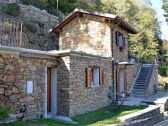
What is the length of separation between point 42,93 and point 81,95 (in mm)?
2540

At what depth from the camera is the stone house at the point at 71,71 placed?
11.1 metres

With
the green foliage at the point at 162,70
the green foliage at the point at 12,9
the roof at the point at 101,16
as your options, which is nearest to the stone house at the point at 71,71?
the roof at the point at 101,16

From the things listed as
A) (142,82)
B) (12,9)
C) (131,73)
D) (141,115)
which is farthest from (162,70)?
(141,115)

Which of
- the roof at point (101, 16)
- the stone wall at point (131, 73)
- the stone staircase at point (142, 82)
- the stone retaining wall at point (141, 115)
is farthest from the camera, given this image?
the stone wall at point (131, 73)

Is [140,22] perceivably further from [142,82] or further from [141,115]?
[141,115]

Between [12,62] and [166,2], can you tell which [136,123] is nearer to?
[12,62]

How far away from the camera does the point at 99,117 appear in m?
13.8

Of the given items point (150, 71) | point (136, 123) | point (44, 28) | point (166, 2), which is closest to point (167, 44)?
point (166, 2)

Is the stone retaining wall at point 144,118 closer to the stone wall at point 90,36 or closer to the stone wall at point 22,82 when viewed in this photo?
the stone wall at point 22,82

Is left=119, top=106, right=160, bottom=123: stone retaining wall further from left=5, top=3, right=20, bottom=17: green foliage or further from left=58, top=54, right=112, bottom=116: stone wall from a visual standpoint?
left=5, top=3, right=20, bottom=17: green foliage

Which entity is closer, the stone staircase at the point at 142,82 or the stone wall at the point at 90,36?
the stone wall at the point at 90,36

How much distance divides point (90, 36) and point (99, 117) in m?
7.87

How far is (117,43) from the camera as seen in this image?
20016 mm

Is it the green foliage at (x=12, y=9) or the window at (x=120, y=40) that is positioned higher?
the green foliage at (x=12, y=9)
